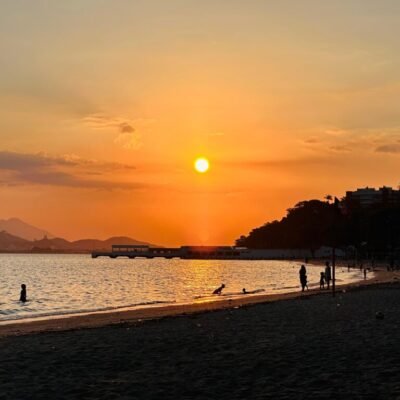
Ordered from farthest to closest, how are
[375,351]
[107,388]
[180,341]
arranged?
[180,341] → [375,351] → [107,388]

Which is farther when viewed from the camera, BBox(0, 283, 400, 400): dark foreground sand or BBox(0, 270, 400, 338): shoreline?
BBox(0, 270, 400, 338): shoreline

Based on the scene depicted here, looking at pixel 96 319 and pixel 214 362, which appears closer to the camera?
pixel 214 362

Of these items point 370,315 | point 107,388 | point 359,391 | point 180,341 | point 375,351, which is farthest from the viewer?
point 370,315

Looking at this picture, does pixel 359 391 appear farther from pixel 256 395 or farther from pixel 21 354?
pixel 21 354

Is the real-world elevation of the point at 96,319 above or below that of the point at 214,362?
below

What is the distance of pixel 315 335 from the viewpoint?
21.5m

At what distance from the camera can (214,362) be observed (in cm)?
1656

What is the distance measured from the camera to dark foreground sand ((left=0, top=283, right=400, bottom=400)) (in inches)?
514

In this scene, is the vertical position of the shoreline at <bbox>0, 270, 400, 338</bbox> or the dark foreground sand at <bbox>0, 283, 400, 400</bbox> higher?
the dark foreground sand at <bbox>0, 283, 400, 400</bbox>

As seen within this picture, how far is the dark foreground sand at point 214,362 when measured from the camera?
13.1 meters

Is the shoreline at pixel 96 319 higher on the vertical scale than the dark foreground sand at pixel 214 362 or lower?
lower

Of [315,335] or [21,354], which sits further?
[315,335]

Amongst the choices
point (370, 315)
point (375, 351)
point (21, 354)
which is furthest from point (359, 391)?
point (370, 315)

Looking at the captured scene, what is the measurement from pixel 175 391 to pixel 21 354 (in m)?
7.96
